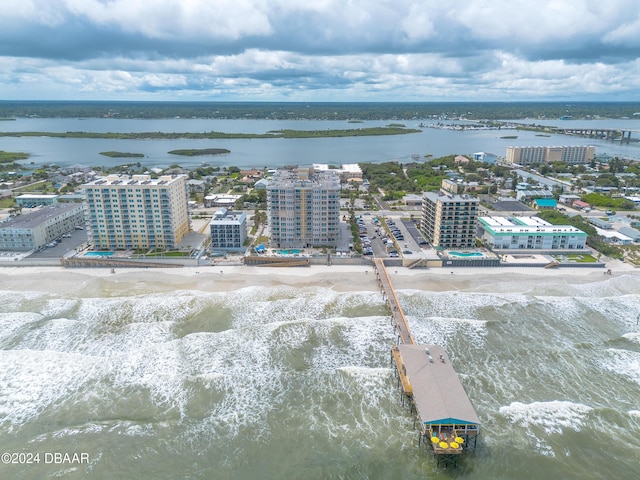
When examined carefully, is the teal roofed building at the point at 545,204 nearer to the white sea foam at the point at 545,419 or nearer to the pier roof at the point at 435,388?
the white sea foam at the point at 545,419

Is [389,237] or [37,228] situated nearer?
[37,228]

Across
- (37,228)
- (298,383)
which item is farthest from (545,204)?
(37,228)

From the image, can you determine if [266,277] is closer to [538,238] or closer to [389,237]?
[389,237]

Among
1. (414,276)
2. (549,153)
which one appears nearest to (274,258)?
(414,276)

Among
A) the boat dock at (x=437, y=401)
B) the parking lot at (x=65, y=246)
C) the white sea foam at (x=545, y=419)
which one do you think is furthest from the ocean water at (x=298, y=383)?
the parking lot at (x=65, y=246)

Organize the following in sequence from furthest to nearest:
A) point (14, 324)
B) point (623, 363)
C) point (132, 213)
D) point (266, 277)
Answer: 1. point (132, 213)
2. point (266, 277)
3. point (14, 324)
4. point (623, 363)

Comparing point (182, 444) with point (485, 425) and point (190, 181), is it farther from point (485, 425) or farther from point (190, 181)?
point (190, 181)

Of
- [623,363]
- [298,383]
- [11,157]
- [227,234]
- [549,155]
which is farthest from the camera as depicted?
[11,157]
